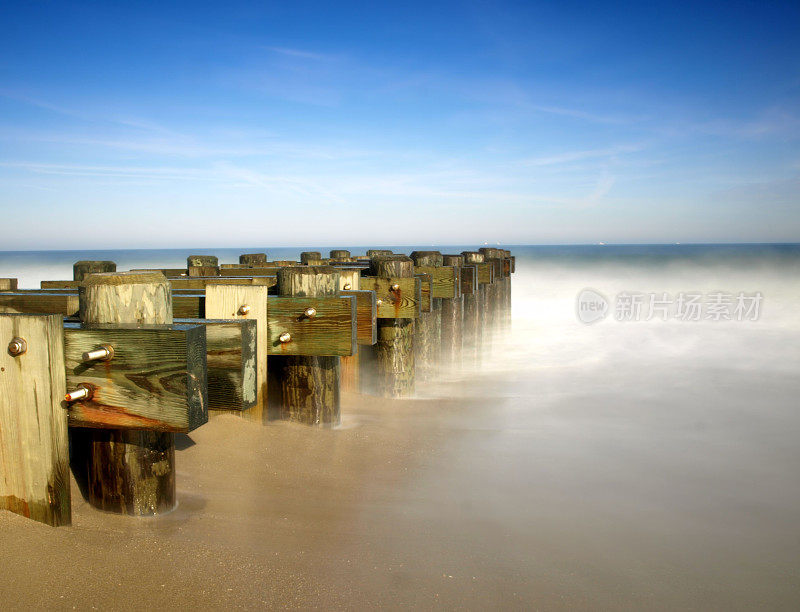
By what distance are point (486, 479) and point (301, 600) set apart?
2.03 metres

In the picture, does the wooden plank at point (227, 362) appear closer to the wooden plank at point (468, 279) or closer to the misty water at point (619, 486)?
the misty water at point (619, 486)

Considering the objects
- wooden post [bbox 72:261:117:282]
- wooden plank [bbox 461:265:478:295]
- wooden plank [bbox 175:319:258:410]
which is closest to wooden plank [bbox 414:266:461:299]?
wooden plank [bbox 461:265:478:295]

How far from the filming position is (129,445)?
2.90 m

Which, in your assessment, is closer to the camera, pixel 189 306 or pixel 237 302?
pixel 237 302

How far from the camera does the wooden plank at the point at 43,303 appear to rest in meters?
3.60

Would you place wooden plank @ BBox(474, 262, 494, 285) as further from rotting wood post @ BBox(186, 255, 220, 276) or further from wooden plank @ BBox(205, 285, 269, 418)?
wooden plank @ BBox(205, 285, 269, 418)

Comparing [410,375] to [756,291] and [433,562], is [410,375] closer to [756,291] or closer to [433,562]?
[433,562]

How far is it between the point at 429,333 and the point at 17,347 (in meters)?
5.53

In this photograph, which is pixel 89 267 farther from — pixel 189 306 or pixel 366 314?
pixel 366 314

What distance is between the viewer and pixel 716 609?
2814 millimetres

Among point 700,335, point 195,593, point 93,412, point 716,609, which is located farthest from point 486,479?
point 700,335

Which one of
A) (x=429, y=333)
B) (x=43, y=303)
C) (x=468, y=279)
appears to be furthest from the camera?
(x=468, y=279)

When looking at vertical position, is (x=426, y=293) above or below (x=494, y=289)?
above

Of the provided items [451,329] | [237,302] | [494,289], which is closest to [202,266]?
[451,329]
